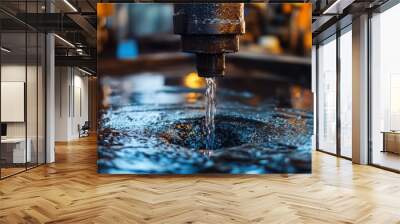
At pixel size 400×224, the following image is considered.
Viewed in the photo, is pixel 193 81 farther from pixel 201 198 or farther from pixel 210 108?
pixel 201 198

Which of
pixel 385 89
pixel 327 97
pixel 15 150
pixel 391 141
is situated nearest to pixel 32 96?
pixel 15 150

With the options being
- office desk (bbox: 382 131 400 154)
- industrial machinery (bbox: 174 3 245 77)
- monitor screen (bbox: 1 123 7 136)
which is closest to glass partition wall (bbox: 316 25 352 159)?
office desk (bbox: 382 131 400 154)

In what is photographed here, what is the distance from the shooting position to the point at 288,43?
20.7 ft

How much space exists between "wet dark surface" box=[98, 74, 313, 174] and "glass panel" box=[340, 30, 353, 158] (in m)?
2.71

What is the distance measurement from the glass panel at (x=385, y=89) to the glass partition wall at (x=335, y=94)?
888 mm

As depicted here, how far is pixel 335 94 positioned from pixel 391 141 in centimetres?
260

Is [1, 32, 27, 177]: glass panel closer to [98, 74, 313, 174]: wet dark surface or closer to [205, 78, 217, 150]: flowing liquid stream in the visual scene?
[98, 74, 313, 174]: wet dark surface

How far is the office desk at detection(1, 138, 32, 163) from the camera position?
6.37 metres

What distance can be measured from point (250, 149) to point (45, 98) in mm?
4179

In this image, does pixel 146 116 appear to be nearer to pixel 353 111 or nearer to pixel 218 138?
pixel 218 138

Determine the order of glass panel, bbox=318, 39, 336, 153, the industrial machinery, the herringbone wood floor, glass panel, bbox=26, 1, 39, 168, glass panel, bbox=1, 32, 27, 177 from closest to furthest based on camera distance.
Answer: the herringbone wood floor → the industrial machinery → glass panel, bbox=1, 32, 27, 177 → glass panel, bbox=26, 1, 39, 168 → glass panel, bbox=318, 39, 336, 153

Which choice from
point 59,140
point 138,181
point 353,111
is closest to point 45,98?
point 138,181

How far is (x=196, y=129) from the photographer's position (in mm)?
6301

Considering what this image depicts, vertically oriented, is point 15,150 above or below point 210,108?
below
